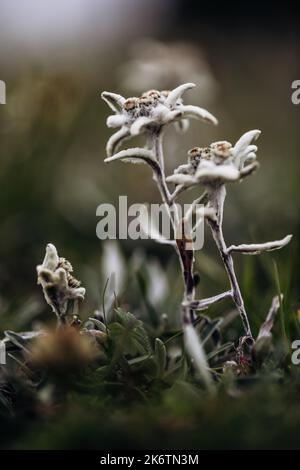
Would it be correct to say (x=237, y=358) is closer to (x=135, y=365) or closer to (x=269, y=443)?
(x=135, y=365)

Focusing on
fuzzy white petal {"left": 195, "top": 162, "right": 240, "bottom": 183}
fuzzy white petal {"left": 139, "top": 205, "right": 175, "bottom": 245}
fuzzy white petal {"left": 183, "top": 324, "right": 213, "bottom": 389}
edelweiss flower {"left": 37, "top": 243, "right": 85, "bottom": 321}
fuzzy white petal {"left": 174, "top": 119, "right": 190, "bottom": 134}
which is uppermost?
fuzzy white petal {"left": 174, "top": 119, "right": 190, "bottom": 134}

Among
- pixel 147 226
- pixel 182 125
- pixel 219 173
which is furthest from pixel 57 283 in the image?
pixel 182 125

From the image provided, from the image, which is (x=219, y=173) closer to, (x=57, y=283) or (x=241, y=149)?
(x=241, y=149)

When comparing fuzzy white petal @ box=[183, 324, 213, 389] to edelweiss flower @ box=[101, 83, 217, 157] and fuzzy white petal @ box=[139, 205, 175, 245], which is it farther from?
edelweiss flower @ box=[101, 83, 217, 157]

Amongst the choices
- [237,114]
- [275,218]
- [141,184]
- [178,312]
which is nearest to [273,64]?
[237,114]

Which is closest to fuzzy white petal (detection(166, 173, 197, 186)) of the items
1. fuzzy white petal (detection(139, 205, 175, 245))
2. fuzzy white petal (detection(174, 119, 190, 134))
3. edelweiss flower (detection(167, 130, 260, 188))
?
edelweiss flower (detection(167, 130, 260, 188))

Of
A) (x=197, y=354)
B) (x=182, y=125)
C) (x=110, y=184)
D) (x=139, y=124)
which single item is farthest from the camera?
(x=110, y=184)

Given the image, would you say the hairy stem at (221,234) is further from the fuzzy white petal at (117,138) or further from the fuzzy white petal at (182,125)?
the fuzzy white petal at (182,125)
